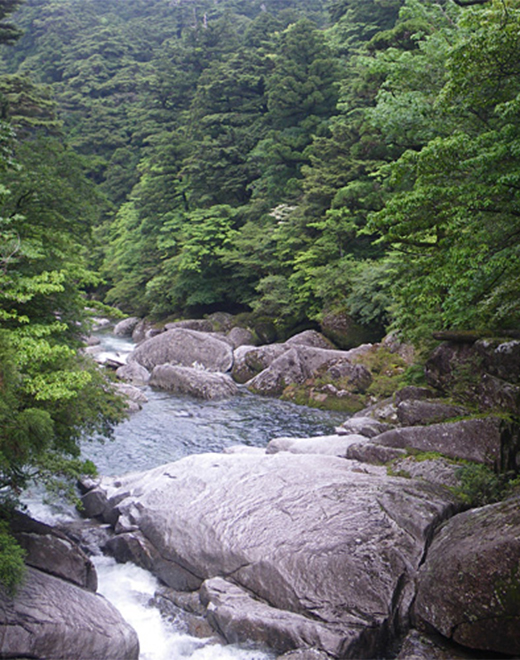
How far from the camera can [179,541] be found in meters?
7.96

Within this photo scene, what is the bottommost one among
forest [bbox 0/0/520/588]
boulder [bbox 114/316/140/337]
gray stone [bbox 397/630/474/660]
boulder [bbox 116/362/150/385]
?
boulder [bbox 114/316/140/337]

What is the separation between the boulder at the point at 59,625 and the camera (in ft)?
18.6

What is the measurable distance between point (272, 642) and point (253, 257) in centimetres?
2109

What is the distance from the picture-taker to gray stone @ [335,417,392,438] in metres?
12.0

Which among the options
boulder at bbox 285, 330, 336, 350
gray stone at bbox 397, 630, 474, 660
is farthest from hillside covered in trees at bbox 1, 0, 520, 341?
gray stone at bbox 397, 630, 474, 660

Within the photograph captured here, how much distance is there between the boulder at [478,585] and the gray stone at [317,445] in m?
4.44

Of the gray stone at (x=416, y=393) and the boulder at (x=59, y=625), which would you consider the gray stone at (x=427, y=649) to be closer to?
the boulder at (x=59, y=625)

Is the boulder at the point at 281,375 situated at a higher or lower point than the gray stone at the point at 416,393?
lower

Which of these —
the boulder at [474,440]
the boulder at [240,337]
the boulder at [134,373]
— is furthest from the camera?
the boulder at [240,337]

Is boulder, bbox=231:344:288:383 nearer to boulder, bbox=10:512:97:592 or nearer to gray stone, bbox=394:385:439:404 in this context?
gray stone, bbox=394:385:439:404

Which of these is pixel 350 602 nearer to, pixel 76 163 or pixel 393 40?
pixel 76 163

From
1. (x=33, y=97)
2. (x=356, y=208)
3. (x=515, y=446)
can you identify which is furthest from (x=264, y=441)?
(x=33, y=97)

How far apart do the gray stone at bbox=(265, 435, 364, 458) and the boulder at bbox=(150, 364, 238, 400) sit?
18.9 feet

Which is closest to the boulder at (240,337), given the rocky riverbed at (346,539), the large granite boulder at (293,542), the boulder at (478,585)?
the rocky riverbed at (346,539)
